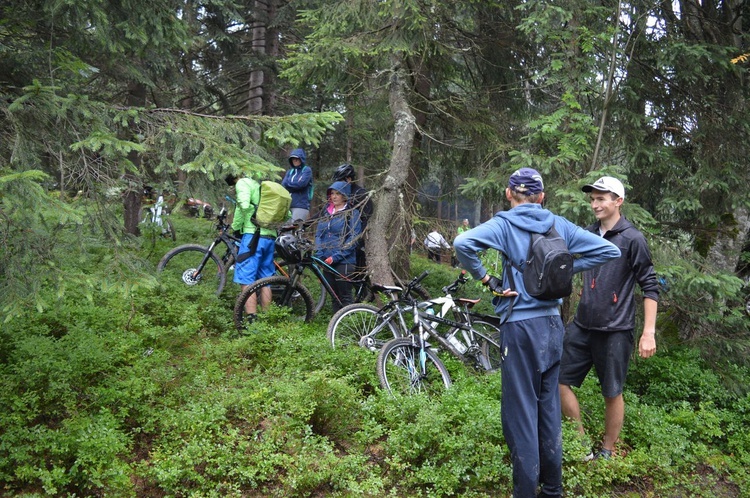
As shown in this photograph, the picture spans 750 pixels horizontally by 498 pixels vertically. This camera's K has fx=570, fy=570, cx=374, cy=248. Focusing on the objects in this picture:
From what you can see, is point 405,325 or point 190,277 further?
point 190,277

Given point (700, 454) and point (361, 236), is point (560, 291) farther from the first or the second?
point (361, 236)

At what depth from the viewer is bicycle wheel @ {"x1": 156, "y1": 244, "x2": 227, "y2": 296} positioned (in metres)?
8.64

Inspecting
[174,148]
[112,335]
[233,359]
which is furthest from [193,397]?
[174,148]

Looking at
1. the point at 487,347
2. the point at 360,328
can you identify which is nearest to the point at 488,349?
the point at 487,347

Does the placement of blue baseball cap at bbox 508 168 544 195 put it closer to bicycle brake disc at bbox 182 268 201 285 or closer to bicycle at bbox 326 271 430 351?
bicycle at bbox 326 271 430 351

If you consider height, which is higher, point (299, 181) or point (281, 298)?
point (299, 181)

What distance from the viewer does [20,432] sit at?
4.43 m

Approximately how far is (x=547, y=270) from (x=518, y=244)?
29 centimetres

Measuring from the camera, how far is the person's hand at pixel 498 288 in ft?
12.6

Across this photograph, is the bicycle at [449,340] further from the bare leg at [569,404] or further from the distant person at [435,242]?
the distant person at [435,242]

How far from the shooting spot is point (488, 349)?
22.4 feet

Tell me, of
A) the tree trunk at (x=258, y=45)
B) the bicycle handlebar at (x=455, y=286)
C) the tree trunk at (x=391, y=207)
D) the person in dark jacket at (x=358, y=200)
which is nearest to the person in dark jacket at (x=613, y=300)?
the bicycle handlebar at (x=455, y=286)

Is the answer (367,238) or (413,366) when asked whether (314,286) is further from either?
(413,366)

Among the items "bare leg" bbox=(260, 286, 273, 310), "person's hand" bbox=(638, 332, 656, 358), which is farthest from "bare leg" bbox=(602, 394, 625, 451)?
Result: "bare leg" bbox=(260, 286, 273, 310)
